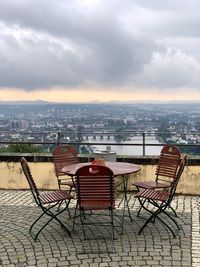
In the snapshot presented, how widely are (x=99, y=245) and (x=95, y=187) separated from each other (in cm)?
73

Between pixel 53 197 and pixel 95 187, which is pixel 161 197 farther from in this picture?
pixel 53 197

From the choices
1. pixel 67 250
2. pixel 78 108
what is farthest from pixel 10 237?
pixel 78 108

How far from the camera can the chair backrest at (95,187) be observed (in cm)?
595

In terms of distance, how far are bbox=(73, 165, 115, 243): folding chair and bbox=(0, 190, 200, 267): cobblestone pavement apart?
49 cm

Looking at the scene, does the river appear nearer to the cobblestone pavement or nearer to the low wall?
the low wall

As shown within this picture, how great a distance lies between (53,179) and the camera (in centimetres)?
980

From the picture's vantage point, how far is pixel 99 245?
19.6 ft

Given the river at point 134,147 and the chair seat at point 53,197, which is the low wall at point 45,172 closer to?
the river at point 134,147

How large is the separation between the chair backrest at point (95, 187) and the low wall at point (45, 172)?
11.1 feet

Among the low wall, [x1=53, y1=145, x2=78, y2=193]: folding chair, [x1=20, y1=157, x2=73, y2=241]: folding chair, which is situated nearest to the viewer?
[x1=20, y1=157, x2=73, y2=241]: folding chair

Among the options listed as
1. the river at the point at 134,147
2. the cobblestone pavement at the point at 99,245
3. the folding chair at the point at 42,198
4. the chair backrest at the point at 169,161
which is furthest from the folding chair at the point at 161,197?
the river at the point at 134,147

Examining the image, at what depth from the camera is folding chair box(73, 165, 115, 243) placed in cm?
596

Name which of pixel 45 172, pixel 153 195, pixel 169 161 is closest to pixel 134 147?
pixel 45 172

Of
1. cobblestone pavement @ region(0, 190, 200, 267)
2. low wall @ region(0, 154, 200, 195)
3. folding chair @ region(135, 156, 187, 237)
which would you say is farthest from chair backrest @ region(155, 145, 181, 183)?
low wall @ region(0, 154, 200, 195)
